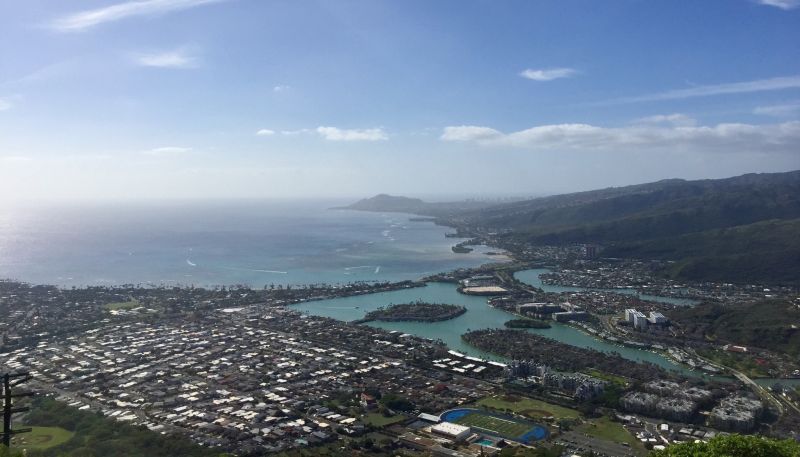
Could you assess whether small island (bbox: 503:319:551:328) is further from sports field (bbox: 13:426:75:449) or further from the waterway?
sports field (bbox: 13:426:75:449)

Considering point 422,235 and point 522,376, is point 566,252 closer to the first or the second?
point 422,235

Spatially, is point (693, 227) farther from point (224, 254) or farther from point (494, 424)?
point (494, 424)

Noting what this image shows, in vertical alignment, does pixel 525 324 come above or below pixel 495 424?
above

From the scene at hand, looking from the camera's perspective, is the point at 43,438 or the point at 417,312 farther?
the point at 417,312

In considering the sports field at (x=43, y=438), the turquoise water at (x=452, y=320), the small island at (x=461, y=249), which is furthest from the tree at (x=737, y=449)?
the small island at (x=461, y=249)

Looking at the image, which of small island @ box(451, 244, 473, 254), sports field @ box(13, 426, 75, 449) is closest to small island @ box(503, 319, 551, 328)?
sports field @ box(13, 426, 75, 449)

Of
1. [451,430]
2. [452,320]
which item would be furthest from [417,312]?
[451,430]
